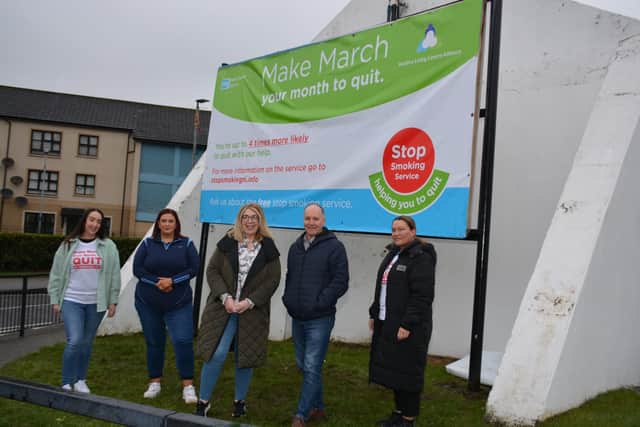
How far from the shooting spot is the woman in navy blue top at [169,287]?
5.17 meters

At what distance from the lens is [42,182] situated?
117ft

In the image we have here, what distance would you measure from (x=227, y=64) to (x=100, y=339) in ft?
14.4

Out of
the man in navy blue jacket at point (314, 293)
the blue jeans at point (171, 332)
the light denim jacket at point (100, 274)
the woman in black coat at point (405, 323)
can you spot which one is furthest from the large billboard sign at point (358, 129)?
the light denim jacket at point (100, 274)

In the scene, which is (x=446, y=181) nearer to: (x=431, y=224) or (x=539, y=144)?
(x=431, y=224)

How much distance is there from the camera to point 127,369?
6.57m

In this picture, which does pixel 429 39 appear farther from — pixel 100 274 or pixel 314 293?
pixel 100 274

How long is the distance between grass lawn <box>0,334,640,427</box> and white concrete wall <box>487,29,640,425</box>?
0.22m

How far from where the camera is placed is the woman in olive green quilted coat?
4.57 metres

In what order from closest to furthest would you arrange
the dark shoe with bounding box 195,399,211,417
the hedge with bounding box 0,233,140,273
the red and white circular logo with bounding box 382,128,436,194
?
1. the dark shoe with bounding box 195,399,211,417
2. the red and white circular logo with bounding box 382,128,436,194
3. the hedge with bounding box 0,233,140,273

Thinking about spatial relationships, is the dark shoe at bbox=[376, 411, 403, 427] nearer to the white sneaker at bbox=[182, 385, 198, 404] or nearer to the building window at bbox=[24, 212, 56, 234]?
the white sneaker at bbox=[182, 385, 198, 404]

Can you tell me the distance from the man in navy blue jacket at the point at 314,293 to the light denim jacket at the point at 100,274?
185 cm

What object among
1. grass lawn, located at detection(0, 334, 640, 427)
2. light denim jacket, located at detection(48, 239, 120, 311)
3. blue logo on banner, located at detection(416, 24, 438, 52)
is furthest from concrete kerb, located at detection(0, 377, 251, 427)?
blue logo on banner, located at detection(416, 24, 438, 52)

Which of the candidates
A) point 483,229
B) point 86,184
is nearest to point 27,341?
point 483,229

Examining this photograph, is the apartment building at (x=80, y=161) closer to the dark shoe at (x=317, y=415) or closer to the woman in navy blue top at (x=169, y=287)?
the woman in navy blue top at (x=169, y=287)
